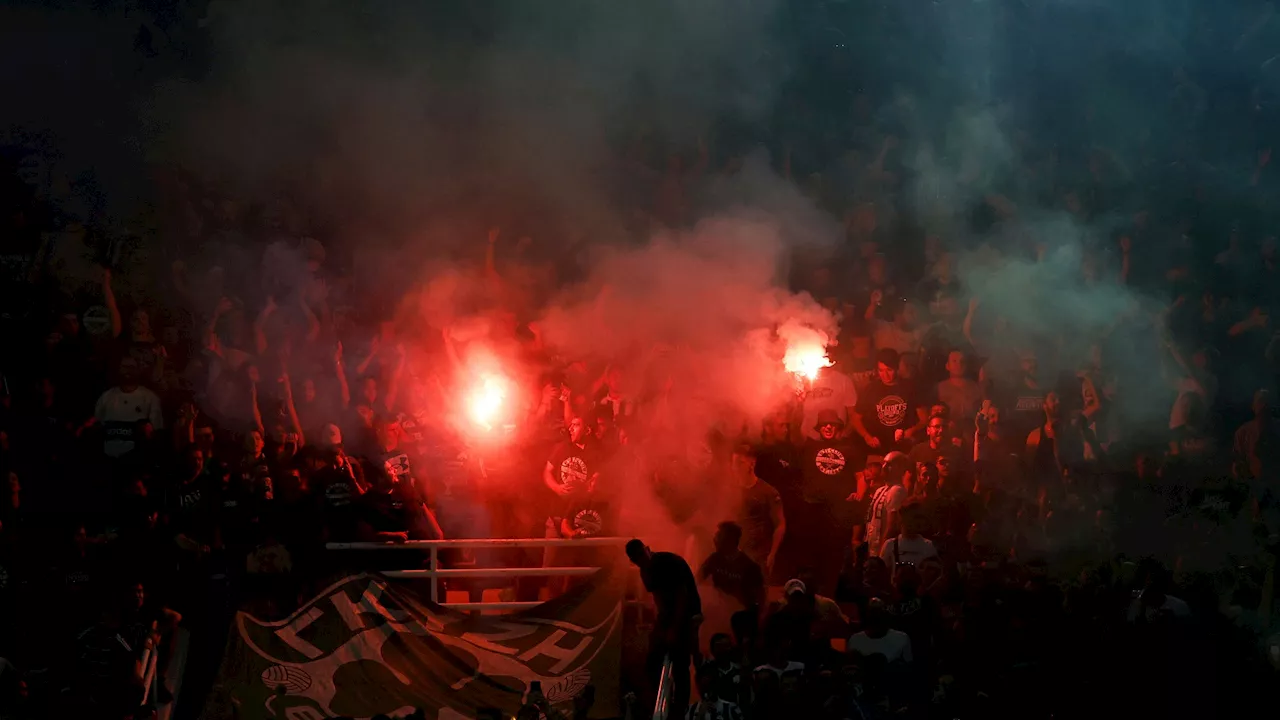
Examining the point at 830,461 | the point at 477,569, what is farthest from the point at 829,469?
the point at 477,569

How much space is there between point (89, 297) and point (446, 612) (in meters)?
3.79

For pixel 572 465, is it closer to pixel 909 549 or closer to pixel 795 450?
pixel 795 450

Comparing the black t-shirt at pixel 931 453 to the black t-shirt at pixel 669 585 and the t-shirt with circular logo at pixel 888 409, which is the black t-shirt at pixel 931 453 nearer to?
the t-shirt with circular logo at pixel 888 409

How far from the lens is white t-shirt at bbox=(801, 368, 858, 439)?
808 centimetres

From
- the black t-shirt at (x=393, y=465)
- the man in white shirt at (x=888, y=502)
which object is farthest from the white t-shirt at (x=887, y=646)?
the black t-shirt at (x=393, y=465)

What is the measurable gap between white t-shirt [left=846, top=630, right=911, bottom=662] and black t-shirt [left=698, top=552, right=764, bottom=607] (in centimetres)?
77

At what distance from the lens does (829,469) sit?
7.66m

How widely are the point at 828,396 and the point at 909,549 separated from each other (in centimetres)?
176

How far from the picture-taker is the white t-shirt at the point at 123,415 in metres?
6.98

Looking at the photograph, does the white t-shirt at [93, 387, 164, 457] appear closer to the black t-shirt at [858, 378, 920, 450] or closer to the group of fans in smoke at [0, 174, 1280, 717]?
the group of fans in smoke at [0, 174, 1280, 717]

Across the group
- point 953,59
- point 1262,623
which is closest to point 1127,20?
point 953,59

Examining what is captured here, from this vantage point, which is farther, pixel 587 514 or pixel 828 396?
pixel 828 396

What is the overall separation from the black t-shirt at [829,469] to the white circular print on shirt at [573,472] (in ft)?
5.34

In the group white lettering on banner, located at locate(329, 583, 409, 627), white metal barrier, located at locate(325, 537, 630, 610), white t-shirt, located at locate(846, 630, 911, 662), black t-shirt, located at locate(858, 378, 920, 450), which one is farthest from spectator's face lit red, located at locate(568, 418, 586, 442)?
white t-shirt, located at locate(846, 630, 911, 662)
